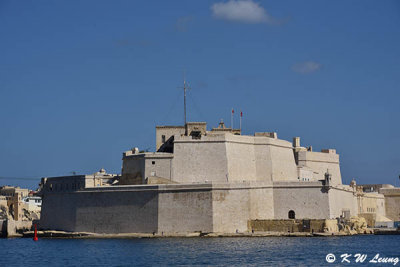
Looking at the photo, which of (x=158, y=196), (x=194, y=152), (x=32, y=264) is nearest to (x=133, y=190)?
(x=158, y=196)

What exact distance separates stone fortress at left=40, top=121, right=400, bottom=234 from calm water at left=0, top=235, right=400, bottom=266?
72.7 inches

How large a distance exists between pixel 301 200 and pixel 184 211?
700 centimetres

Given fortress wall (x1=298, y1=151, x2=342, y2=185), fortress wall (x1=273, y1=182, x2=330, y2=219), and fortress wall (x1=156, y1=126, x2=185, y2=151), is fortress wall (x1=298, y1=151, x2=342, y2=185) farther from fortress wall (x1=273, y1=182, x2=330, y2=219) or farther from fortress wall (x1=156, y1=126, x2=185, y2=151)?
fortress wall (x1=156, y1=126, x2=185, y2=151)

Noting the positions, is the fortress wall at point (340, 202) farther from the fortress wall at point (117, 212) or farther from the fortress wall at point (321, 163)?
the fortress wall at point (117, 212)

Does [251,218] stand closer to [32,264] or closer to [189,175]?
[189,175]

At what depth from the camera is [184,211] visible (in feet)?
158

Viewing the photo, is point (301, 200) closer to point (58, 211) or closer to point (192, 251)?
point (192, 251)

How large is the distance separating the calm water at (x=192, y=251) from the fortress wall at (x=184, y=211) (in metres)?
1.37

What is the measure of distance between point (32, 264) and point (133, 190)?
41.2 feet

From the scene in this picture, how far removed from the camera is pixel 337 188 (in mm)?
52125

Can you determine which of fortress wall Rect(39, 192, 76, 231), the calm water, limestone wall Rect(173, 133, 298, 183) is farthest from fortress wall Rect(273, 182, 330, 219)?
fortress wall Rect(39, 192, 76, 231)

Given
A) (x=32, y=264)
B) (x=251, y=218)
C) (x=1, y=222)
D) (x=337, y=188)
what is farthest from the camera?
(x=1, y=222)

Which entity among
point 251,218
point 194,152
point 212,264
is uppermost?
point 194,152

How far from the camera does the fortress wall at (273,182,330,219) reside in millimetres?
49062
